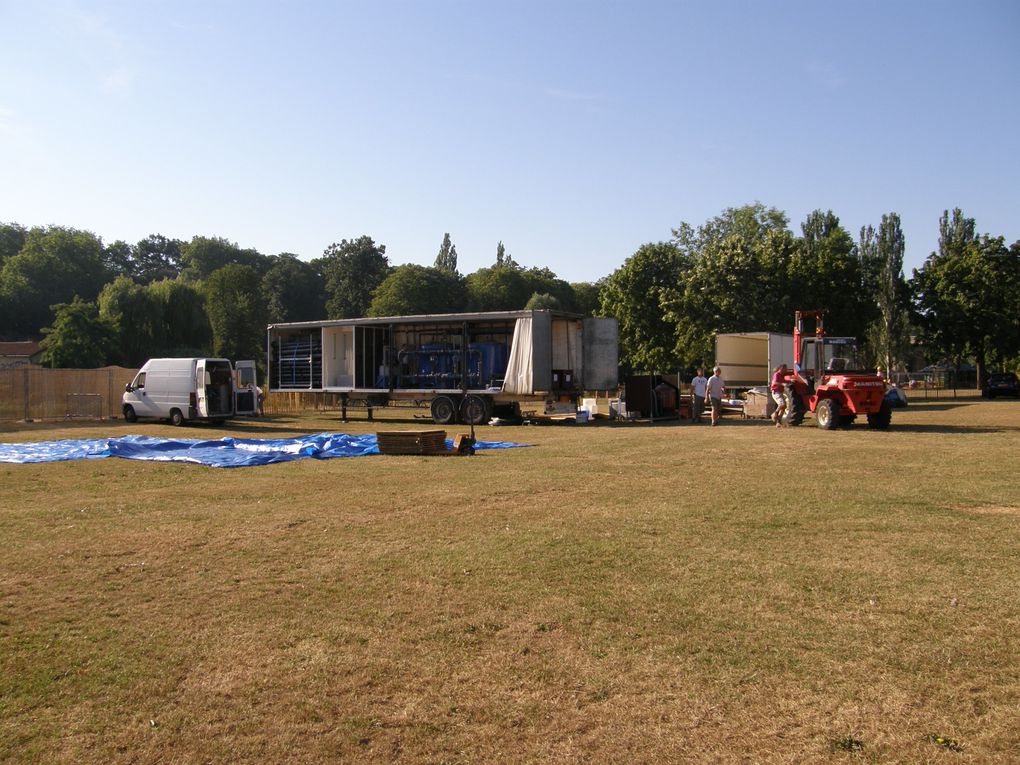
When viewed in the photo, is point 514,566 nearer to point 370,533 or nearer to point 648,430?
point 370,533

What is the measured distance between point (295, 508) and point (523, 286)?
80348 mm

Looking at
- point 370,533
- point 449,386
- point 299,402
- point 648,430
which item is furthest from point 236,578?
point 299,402

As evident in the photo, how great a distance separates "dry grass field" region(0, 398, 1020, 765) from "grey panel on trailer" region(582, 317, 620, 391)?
15.9 meters

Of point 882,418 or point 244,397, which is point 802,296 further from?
point 244,397

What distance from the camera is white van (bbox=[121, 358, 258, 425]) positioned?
88.9 ft

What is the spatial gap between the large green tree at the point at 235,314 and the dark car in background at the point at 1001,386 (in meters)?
60.5

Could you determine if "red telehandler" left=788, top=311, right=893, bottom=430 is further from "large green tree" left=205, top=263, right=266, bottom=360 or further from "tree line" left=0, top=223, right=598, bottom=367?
"large green tree" left=205, top=263, right=266, bottom=360

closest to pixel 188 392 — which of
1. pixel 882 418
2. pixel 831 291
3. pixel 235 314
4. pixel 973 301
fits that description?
pixel 882 418

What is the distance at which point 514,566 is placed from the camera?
729 centimetres

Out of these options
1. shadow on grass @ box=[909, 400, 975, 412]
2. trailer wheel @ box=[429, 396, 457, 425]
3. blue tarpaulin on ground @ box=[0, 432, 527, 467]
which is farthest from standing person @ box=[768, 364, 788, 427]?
shadow on grass @ box=[909, 400, 975, 412]

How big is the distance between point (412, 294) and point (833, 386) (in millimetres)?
60650

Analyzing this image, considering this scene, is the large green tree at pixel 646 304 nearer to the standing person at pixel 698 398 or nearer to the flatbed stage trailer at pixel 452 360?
the standing person at pixel 698 398

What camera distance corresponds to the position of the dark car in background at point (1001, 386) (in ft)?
152

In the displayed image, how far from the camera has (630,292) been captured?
161 feet
